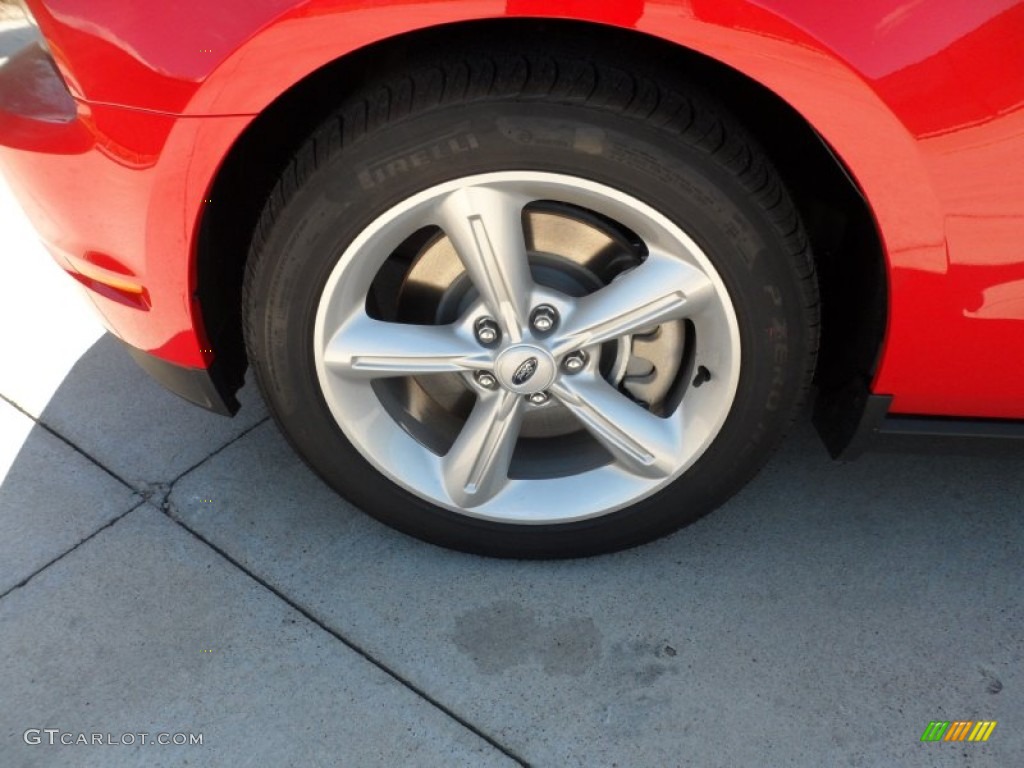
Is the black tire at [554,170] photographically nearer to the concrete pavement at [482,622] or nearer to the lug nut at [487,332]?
the lug nut at [487,332]

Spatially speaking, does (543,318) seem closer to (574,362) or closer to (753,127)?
(574,362)

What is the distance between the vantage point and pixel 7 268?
2.98 m

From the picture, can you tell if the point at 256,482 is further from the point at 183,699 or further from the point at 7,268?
the point at 7,268

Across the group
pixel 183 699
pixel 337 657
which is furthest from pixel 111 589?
pixel 337 657

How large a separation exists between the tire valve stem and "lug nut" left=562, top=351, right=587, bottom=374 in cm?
23

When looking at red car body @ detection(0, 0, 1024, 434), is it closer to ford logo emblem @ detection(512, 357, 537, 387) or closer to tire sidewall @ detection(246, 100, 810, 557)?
tire sidewall @ detection(246, 100, 810, 557)

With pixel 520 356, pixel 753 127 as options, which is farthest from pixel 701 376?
pixel 753 127

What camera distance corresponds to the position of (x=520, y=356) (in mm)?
1711

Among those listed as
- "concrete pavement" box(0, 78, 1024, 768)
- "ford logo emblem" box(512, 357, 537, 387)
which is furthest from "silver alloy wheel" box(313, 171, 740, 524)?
"concrete pavement" box(0, 78, 1024, 768)

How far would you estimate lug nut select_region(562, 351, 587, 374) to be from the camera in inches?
68.6

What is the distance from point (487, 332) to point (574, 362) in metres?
0.19

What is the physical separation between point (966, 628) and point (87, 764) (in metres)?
1.76

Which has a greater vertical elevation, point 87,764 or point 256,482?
point 256,482

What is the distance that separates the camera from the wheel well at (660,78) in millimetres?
1520
